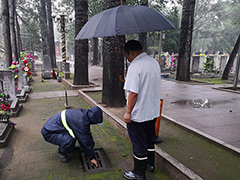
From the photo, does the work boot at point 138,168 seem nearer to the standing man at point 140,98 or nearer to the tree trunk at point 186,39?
the standing man at point 140,98

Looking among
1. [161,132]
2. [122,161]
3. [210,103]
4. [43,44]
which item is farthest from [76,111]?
[43,44]

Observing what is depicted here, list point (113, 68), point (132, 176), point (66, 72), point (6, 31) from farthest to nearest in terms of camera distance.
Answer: point (66, 72)
point (6, 31)
point (113, 68)
point (132, 176)

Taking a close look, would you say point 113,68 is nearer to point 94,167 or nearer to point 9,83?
point 94,167

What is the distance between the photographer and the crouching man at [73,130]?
2988 millimetres

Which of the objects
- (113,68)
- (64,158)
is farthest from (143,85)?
(113,68)

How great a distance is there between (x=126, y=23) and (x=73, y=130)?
76.2 inches

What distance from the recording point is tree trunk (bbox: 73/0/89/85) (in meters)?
9.81

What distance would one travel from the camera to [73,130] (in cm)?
305

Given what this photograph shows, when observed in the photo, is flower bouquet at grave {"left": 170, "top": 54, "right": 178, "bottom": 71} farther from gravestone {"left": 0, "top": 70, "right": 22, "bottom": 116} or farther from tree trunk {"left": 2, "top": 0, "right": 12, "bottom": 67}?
gravestone {"left": 0, "top": 70, "right": 22, "bottom": 116}

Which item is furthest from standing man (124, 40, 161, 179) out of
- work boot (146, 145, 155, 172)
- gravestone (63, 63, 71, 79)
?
gravestone (63, 63, 71, 79)

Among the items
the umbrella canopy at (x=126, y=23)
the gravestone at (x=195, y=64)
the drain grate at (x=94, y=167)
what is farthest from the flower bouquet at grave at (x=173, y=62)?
the drain grate at (x=94, y=167)

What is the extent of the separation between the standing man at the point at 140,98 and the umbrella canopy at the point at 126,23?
1.58 ft

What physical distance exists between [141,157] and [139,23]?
2103 millimetres

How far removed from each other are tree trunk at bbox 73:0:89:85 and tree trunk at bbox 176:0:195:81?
6.11m
